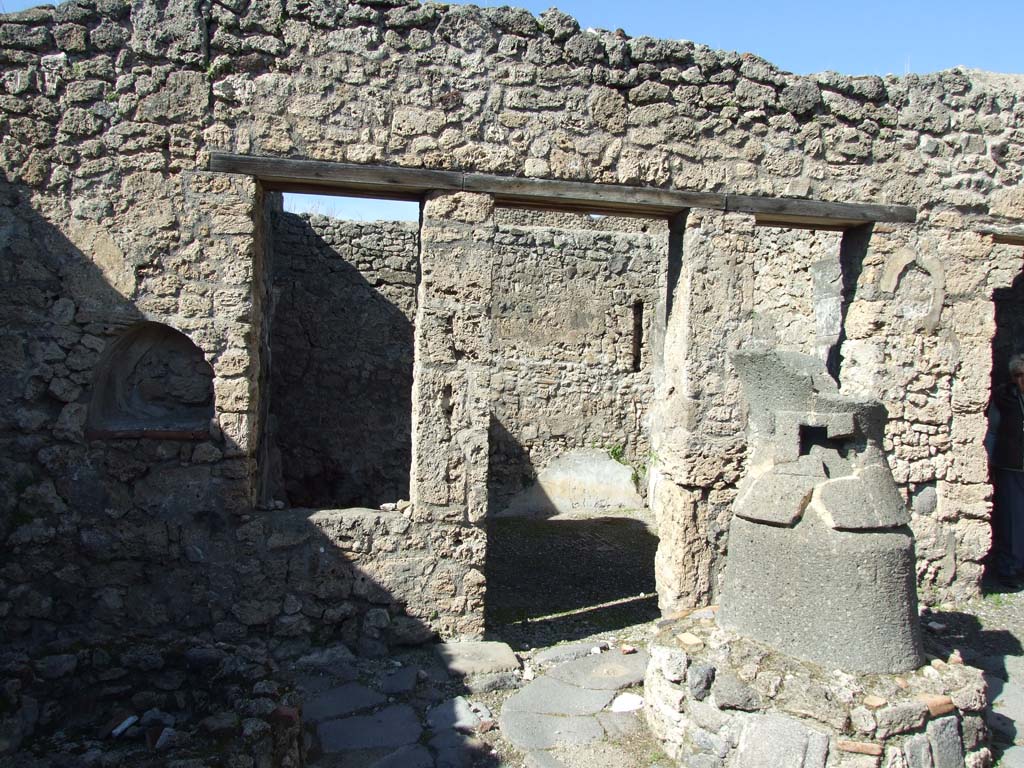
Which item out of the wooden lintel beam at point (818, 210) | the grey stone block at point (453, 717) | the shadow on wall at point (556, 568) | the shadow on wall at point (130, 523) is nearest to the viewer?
the grey stone block at point (453, 717)

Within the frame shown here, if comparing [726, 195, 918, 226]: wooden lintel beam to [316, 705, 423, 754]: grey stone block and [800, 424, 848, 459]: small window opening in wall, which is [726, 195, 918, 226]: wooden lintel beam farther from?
[316, 705, 423, 754]: grey stone block

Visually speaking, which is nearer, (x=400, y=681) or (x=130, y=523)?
(x=400, y=681)

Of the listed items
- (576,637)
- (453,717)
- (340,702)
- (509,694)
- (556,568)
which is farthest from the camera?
(556,568)

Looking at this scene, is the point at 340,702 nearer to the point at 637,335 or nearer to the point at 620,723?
the point at 620,723

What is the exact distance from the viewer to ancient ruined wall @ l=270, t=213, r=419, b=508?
8539mm

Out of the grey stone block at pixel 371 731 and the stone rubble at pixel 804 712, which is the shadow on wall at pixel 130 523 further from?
the stone rubble at pixel 804 712

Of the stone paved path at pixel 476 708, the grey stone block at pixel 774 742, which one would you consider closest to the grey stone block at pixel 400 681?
the stone paved path at pixel 476 708

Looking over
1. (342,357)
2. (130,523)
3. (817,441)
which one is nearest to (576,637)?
(817,441)

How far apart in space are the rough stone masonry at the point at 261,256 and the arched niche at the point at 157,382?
1 centimetres

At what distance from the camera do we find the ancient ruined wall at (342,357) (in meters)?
8.54

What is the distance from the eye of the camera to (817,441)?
3.75 metres

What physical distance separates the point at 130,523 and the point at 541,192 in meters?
3.07

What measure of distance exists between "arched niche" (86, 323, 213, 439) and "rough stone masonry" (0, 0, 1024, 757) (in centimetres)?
1

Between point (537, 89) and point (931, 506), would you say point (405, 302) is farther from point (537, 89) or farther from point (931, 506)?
point (931, 506)
